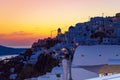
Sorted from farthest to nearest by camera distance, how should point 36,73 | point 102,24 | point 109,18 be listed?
point 109,18, point 102,24, point 36,73

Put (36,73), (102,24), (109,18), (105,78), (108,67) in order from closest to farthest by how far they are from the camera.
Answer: (105,78) < (108,67) < (36,73) < (102,24) < (109,18)

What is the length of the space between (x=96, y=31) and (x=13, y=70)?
1744 centimetres

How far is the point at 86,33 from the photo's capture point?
62000 mm

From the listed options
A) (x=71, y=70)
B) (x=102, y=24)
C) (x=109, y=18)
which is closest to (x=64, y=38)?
(x=102, y=24)

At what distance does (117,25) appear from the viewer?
6481cm

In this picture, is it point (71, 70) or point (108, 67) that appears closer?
point (108, 67)

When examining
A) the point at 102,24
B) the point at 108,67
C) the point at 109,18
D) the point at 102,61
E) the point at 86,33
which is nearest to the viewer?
the point at 108,67

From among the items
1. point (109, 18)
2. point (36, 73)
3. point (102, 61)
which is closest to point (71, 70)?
point (102, 61)

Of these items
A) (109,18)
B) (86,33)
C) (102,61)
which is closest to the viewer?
(102,61)

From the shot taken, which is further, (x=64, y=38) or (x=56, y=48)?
(x=64, y=38)

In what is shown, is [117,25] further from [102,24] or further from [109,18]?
[109,18]

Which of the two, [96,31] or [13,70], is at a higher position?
[96,31]

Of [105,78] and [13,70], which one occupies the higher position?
[105,78]

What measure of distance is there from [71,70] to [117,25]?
53.5 metres
